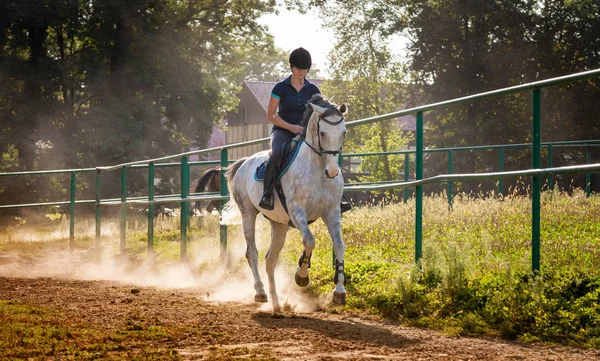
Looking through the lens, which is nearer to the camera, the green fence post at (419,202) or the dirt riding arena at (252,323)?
the dirt riding arena at (252,323)

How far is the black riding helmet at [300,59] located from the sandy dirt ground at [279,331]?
257 cm

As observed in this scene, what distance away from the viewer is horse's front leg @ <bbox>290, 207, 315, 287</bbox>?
7.69 meters

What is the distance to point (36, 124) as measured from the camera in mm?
32906

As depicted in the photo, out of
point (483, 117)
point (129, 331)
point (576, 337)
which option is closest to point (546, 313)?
point (576, 337)

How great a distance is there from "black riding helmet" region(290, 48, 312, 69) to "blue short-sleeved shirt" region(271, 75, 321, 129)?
6.5 inches

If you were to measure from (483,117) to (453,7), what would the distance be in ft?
17.7

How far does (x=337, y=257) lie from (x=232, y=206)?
9.00 feet

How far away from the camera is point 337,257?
7.65 meters

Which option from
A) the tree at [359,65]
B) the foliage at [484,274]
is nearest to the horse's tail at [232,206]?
the foliage at [484,274]

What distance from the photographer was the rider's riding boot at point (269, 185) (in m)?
8.31

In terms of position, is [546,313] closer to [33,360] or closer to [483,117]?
[33,360]

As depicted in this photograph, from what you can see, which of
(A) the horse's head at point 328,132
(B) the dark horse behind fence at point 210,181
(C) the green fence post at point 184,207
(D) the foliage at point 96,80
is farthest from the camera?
(D) the foliage at point 96,80

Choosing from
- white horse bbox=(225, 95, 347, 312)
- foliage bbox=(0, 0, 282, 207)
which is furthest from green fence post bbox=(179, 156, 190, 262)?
foliage bbox=(0, 0, 282, 207)

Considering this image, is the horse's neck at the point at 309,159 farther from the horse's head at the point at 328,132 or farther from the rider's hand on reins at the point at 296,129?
the rider's hand on reins at the point at 296,129
